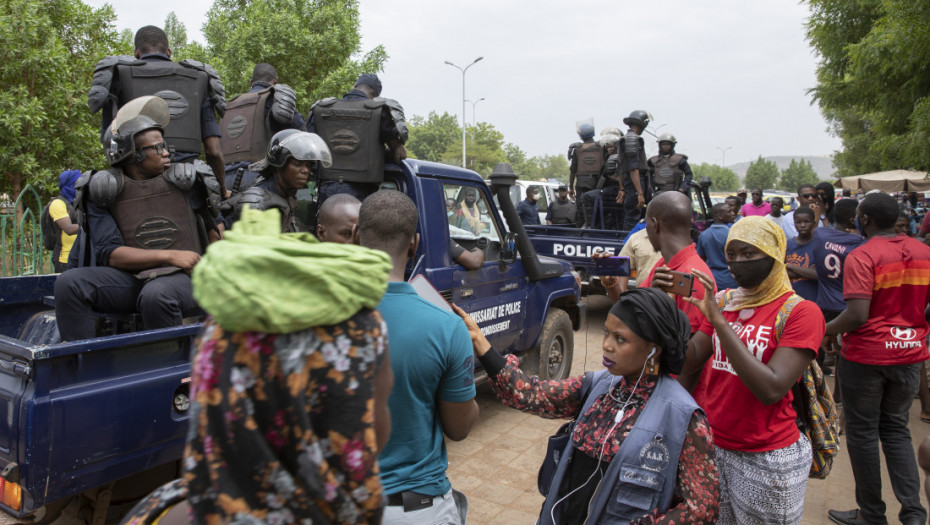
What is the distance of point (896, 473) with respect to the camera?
3625 mm

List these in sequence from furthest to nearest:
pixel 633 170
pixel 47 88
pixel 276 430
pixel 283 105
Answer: pixel 633 170 → pixel 47 88 → pixel 283 105 → pixel 276 430

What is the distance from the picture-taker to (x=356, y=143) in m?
4.38

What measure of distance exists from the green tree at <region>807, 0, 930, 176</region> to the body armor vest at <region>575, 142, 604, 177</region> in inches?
158

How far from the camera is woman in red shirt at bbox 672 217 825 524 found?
2.33m

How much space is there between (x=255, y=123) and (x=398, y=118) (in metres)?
1.36

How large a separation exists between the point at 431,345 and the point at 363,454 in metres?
0.58

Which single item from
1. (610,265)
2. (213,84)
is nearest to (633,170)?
(610,265)

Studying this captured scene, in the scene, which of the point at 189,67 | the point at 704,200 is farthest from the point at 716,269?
the point at 704,200

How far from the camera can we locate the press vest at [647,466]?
184 centimetres

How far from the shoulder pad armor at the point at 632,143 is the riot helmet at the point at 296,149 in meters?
6.63

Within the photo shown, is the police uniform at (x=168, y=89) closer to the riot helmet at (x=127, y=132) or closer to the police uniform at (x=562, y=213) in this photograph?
the riot helmet at (x=127, y=132)

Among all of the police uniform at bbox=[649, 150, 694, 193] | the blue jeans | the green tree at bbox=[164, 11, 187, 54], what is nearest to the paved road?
the blue jeans

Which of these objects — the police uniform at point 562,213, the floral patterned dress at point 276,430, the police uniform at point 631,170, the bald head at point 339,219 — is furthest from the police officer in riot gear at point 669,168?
the floral patterned dress at point 276,430

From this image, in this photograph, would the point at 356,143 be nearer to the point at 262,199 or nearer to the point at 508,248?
the point at 262,199
